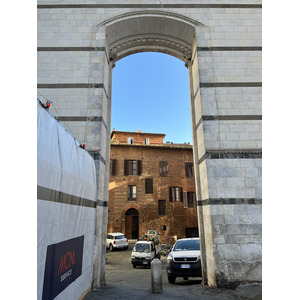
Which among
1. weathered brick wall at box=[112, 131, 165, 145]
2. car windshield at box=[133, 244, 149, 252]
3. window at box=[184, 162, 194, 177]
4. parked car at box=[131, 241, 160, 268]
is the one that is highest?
weathered brick wall at box=[112, 131, 165, 145]

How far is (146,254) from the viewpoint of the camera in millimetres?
13844

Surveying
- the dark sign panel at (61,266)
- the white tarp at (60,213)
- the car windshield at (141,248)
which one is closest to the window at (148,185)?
the car windshield at (141,248)

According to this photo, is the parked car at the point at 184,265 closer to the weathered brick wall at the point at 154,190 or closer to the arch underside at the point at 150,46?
the arch underside at the point at 150,46

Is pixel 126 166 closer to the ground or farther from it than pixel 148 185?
farther from it

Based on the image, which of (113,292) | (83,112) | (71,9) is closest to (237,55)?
(83,112)

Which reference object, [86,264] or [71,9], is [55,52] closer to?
[71,9]

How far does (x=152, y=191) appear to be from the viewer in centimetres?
2820

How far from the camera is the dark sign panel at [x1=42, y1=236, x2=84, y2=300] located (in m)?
3.24

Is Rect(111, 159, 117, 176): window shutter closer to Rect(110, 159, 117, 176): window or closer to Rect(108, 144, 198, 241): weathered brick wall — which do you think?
Rect(110, 159, 117, 176): window

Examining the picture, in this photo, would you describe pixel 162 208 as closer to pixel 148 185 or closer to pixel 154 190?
pixel 154 190

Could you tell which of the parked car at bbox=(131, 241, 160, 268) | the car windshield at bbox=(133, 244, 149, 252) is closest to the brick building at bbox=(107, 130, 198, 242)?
the car windshield at bbox=(133, 244, 149, 252)

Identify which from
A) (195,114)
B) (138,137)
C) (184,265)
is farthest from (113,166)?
(184,265)

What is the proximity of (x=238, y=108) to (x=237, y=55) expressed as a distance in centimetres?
220

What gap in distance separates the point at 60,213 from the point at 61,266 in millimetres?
857
